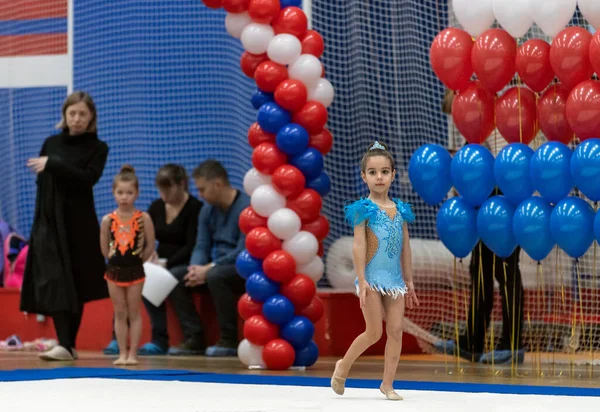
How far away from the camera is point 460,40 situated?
17.0 feet

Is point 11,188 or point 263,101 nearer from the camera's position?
point 263,101

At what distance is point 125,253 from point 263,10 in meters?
1.61

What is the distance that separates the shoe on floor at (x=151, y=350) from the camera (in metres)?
7.15

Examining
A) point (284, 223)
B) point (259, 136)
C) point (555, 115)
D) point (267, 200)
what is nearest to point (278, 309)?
point (284, 223)

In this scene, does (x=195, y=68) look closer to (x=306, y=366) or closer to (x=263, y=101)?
(x=263, y=101)

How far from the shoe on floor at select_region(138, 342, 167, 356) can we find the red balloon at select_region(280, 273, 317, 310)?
6.03 ft

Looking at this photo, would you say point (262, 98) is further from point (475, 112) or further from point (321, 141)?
point (475, 112)

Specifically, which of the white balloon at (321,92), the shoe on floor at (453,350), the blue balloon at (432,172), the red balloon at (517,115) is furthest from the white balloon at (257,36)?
the shoe on floor at (453,350)

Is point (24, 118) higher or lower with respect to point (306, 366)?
higher

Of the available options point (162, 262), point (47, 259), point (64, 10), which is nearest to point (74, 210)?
point (47, 259)

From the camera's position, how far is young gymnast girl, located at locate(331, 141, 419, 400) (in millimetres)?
4113

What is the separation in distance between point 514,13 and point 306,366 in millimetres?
2181

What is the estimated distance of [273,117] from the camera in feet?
18.4

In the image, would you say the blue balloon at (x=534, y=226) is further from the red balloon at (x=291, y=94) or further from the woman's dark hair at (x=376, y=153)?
the red balloon at (x=291, y=94)
